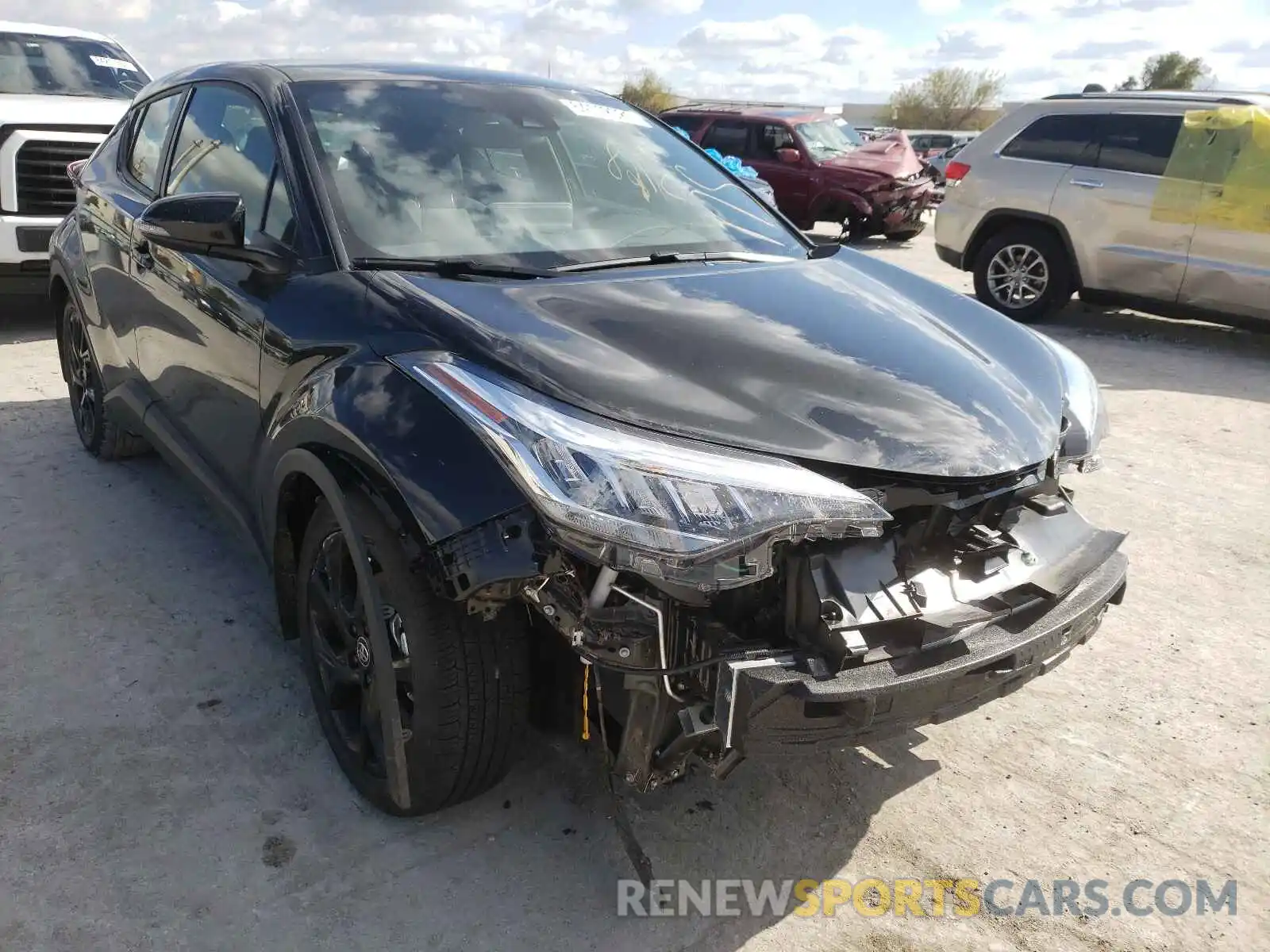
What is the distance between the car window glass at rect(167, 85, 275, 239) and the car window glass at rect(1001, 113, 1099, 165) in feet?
23.3

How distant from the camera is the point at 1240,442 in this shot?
553 cm

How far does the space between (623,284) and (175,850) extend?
68.2 inches

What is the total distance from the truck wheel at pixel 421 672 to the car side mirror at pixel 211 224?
0.75 meters

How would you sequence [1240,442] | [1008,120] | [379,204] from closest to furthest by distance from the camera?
[379,204] < [1240,442] < [1008,120]

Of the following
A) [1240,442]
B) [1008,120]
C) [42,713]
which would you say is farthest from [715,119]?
[42,713]

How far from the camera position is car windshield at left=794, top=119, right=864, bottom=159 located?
43.2ft

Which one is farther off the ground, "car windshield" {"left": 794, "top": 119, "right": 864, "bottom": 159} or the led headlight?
the led headlight

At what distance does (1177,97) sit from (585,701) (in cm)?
812

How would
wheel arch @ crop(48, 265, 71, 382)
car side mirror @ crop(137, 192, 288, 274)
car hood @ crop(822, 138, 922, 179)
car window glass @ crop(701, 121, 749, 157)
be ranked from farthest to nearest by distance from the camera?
car window glass @ crop(701, 121, 749, 157) < car hood @ crop(822, 138, 922, 179) < wheel arch @ crop(48, 265, 71, 382) < car side mirror @ crop(137, 192, 288, 274)

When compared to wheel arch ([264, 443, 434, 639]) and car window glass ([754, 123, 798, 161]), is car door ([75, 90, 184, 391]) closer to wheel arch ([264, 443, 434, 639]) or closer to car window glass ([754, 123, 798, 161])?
wheel arch ([264, 443, 434, 639])

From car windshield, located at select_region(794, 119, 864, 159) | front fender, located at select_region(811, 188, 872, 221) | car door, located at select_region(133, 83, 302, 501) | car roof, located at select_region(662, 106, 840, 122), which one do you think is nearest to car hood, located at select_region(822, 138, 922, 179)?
car windshield, located at select_region(794, 119, 864, 159)

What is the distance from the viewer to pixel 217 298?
2.90m

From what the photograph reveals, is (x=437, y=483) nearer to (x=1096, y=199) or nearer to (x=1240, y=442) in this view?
(x=1240, y=442)

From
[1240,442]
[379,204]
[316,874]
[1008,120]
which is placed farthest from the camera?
[1008,120]
